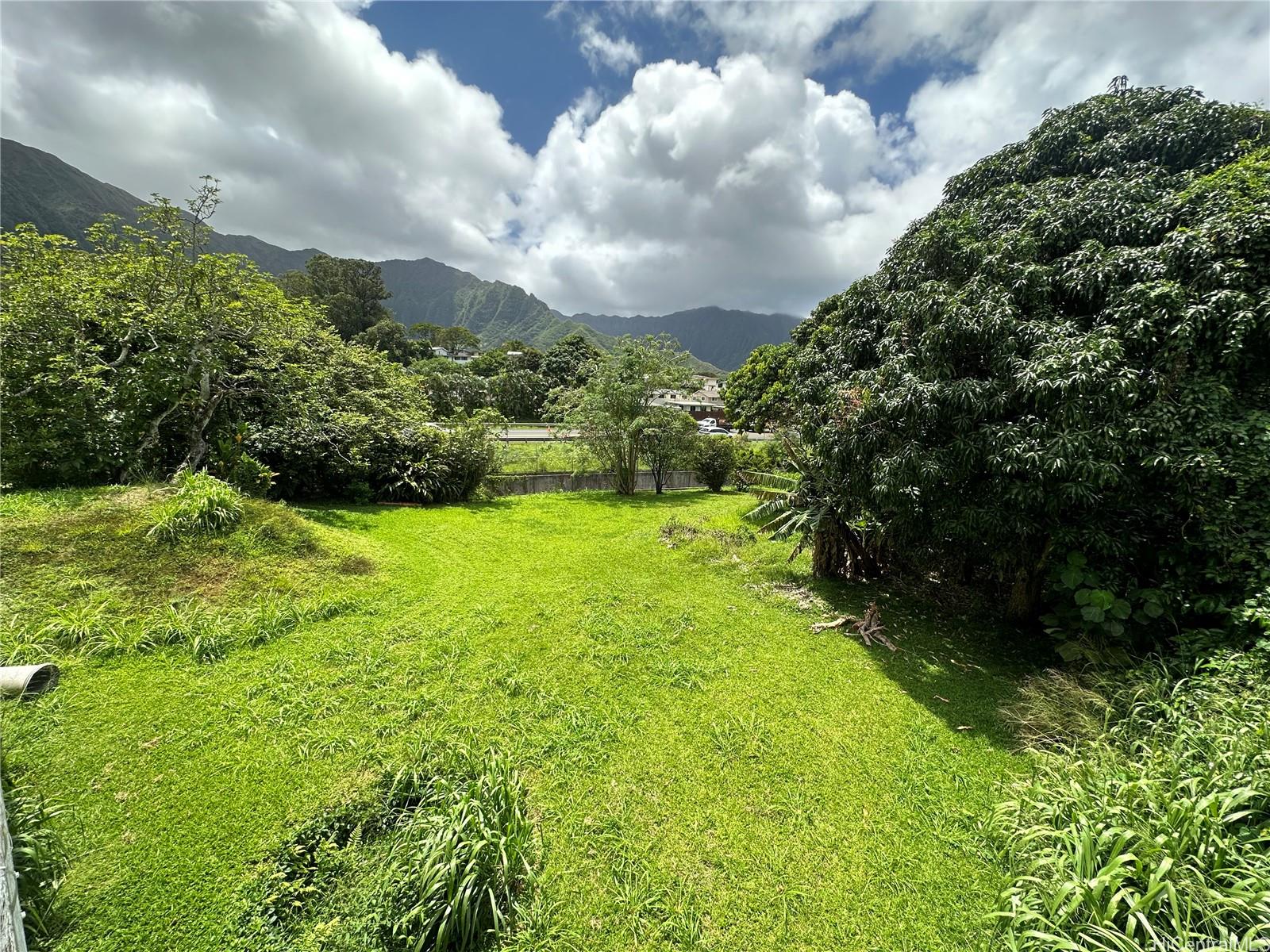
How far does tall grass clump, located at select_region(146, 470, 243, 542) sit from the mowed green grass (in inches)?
9.8

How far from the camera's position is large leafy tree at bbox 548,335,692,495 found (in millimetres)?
13883

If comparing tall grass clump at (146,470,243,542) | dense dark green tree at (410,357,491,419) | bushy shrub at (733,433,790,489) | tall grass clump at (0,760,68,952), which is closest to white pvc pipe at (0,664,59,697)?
tall grass clump at (0,760,68,952)

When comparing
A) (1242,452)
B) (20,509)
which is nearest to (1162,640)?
(1242,452)

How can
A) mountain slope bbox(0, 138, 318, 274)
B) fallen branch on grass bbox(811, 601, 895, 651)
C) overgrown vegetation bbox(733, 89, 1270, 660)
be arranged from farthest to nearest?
mountain slope bbox(0, 138, 318, 274) < fallen branch on grass bbox(811, 601, 895, 651) < overgrown vegetation bbox(733, 89, 1270, 660)

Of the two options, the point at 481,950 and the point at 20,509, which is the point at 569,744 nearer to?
the point at 481,950

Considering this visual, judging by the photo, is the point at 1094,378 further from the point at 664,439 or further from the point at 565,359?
the point at 565,359

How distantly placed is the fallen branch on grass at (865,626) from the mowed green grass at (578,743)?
0.82 feet

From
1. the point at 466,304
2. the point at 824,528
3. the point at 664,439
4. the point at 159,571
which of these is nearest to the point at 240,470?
the point at 159,571

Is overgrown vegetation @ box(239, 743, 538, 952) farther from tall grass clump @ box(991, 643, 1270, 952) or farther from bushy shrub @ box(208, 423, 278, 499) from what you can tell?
bushy shrub @ box(208, 423, 278, 499)

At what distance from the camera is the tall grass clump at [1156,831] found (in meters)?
1.88

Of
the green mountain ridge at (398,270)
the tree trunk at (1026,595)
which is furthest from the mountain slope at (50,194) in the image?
the tree trunk at (1026,595)

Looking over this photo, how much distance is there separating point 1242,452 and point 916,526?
229 cm

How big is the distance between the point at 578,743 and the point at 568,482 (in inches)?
481

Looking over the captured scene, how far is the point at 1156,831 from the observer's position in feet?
7.33
